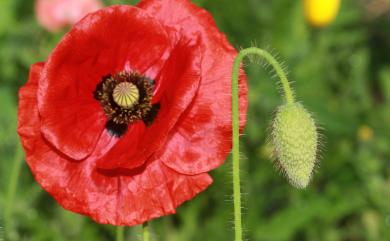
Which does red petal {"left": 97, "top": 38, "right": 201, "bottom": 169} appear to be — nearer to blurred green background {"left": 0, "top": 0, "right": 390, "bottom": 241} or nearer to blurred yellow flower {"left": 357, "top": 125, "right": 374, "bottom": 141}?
blurred green background {"left": 0, "top": 0, "right": 390, "bottom": 241}

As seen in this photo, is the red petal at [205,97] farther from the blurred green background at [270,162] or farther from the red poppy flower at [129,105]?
the blurred green background at [270,162]

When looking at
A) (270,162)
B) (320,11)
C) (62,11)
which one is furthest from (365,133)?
(62,11)

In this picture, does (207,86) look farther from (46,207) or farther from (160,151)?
(46,207)

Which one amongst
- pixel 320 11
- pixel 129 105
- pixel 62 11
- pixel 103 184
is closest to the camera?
pixel 103 184

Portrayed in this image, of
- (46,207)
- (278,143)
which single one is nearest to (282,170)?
(278,143)

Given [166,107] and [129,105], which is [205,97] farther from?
[129,105]

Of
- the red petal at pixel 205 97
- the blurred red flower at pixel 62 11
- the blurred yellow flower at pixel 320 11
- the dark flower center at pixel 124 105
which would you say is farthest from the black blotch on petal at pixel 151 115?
the blurred yellow flower at pixel 320 11
